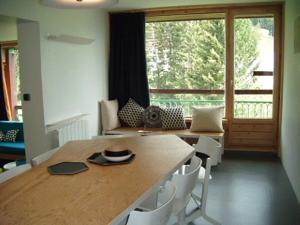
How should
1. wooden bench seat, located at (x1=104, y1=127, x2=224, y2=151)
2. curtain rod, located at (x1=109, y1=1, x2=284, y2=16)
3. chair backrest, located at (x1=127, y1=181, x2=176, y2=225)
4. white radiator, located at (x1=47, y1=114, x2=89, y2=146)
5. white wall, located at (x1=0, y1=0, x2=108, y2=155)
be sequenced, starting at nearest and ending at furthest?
1. chair backrest, located at (x1=127, y1=181, x2=176, y2=225)
2. white wall, located at (x1=0, y1=0, x2=108, y2=155)
3. white radiator, located at (x1=47, y1=114, x2=89, y2=146)
4. wooden bench seat, located at (x1=104, y1=127, x2=224, y2=151)
5. curtain rod, located at (x1=109, y1=1, x2=284, y2=16)

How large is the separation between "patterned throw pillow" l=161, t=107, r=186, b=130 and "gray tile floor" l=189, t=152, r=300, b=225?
938mm

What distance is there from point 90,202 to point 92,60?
12.8ft

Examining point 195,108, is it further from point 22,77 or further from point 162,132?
point 22,77

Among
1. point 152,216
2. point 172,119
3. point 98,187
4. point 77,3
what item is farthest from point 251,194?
point 77,3

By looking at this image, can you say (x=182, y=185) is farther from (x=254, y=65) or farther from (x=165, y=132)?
(x=254, y=65)

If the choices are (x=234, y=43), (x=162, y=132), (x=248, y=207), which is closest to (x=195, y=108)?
(x=162, y=132)

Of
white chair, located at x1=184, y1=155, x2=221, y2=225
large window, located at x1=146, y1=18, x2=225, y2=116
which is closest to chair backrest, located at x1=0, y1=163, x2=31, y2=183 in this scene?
white chair, located at x1=184, y1=155, x2=221, y2=225

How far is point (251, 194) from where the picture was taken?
384 centimetres

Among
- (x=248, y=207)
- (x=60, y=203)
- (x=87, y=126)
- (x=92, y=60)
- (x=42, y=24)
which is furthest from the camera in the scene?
(x=92, y=60)

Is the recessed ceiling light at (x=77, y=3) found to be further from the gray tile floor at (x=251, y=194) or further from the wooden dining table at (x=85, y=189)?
the gray tile floor at (x=251, y=194)

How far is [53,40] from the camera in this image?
4.17 m

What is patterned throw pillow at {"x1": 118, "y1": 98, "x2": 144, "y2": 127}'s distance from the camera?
573cm

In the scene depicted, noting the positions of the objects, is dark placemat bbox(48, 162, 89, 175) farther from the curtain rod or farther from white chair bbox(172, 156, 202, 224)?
the curtain rod

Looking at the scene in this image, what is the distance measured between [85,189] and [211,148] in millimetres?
1534
